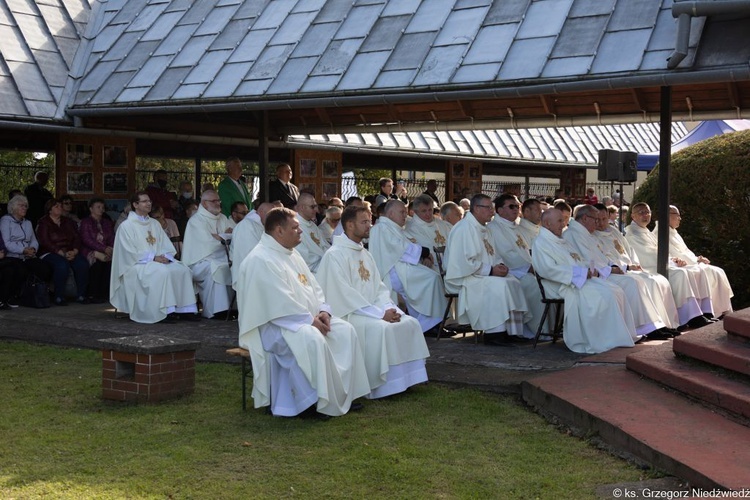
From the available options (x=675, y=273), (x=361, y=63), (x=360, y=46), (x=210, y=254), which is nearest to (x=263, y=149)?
(x=210, y=254)

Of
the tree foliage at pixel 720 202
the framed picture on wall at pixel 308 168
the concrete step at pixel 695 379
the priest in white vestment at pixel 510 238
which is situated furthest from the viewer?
the framed picture on wall at pixel 308 168

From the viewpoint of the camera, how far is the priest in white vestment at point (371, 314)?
797cm

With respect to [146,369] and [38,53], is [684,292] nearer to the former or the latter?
[146,369]

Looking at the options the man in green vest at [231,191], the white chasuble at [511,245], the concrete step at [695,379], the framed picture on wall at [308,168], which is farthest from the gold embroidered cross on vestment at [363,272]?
the framed picture on wall at [308,168]

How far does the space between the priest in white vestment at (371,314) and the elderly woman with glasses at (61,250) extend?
626cm

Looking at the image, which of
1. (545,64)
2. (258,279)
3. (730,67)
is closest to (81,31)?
(545,64)

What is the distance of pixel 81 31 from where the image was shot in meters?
15.9

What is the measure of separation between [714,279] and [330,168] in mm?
9435

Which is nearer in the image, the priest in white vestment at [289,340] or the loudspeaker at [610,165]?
the priest in white vestment at [289,340]

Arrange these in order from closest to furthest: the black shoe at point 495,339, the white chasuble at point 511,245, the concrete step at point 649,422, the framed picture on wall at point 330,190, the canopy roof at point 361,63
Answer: the concrete step at point 649,422 < the canopy roof at point 361,63 < the black shoe at point 495,339 < the white chasuble at point 511,245 < the framed picture on wall at point 330,190

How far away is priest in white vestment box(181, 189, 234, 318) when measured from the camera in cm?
1256

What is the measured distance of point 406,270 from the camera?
37.4 ft

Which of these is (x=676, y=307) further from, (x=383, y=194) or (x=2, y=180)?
(x=2, y=180)

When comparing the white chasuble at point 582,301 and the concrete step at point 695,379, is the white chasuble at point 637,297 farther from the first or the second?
the concrete step at point 695,379
